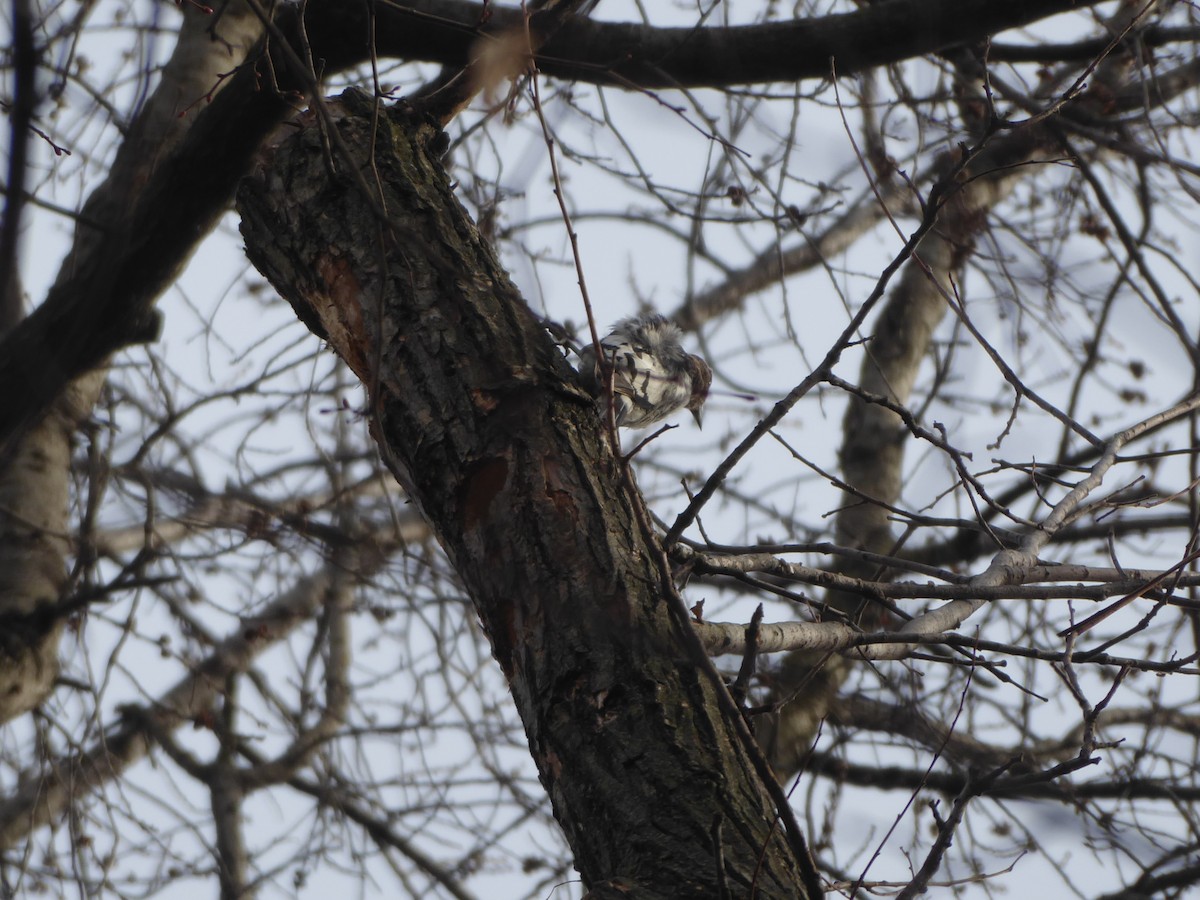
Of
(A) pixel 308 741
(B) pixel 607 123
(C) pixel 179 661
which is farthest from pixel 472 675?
(B) pixel 607 123

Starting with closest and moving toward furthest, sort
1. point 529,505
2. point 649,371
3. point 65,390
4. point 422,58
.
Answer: point 529,505 → point 422,58 → point 65,390 → point 649,371

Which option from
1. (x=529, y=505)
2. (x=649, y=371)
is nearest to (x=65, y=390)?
(x=529, y=505)

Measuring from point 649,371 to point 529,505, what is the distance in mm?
2588

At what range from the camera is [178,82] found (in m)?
4.21

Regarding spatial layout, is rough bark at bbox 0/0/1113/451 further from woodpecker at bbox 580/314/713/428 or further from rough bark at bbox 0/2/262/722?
woodpecker at bbox 580/314/713/428

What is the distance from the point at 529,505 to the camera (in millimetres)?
2062

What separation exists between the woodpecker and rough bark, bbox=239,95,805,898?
1.44 metres

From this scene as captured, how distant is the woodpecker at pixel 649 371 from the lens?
14.1 feet

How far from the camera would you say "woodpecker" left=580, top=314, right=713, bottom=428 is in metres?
4.30

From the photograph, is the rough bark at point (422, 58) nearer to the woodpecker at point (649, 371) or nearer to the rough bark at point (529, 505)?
the rough bark at point (529, 505)

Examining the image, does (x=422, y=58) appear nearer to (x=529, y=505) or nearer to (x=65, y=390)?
(x=65, y=390)

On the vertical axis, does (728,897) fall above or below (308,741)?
below

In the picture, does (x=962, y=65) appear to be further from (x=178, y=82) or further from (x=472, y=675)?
(x=472, y=675)

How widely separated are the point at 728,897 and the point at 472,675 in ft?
13.1
